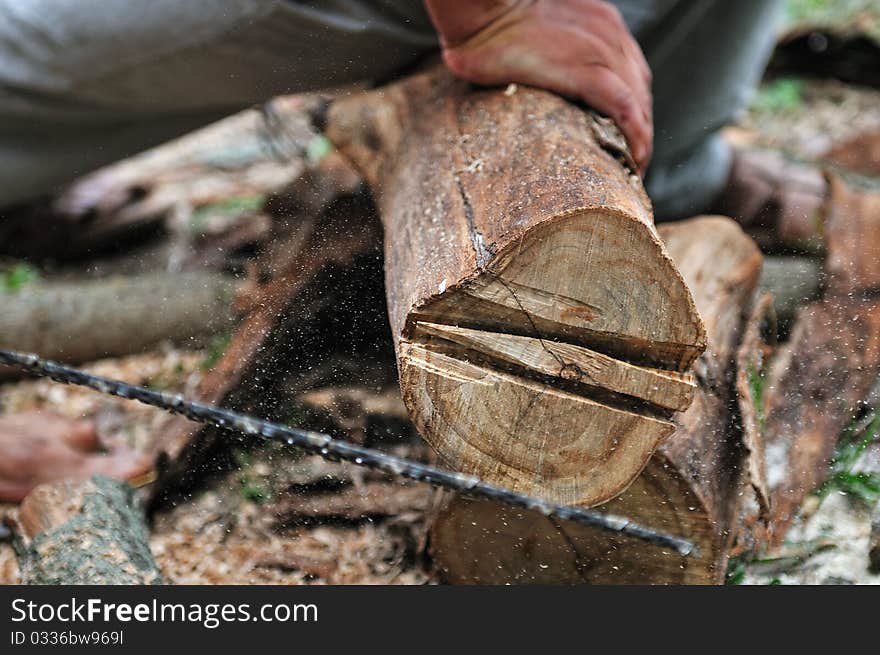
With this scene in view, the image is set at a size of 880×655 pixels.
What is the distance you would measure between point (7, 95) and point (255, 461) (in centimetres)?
109

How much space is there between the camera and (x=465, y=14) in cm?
184

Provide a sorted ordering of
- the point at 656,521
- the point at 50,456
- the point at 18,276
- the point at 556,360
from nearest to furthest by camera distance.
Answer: the point at 556,360, the point at 656,521, the point at 50,456, the point at 18,276

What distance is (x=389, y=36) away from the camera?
2.17 meters

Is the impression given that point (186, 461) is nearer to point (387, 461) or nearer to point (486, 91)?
point (387, 461)

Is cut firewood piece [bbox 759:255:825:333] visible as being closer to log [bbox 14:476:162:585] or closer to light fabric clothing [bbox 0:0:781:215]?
light fabric clothing [bbox 0:0:781:215]

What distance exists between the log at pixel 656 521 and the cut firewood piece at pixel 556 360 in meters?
0.26

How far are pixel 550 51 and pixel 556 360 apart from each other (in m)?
0.68

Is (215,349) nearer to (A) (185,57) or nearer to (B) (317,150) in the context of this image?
(A) (185,57)

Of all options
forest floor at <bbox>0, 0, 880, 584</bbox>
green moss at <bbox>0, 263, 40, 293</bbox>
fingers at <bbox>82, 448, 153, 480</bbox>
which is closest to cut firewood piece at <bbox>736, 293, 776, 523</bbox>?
forest floor at <bbox>0, 0, 880, 584</bbox>

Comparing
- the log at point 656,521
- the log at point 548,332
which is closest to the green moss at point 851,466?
the log at point 656,521

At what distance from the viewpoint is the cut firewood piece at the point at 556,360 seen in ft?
4.76

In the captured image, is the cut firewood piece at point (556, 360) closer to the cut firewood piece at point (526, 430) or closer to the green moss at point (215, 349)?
the cut firewood piece at point (526, 430)

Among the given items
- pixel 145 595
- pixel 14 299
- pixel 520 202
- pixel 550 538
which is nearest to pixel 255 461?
pixel 145 595

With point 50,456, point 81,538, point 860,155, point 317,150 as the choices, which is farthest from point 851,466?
point 317,150
